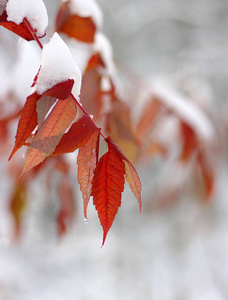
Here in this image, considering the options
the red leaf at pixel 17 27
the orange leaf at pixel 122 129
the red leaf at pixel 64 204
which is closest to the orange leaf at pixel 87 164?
the red leaf at pixel 17 27

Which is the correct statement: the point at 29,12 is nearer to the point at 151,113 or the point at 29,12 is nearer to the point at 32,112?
the point at 32,112

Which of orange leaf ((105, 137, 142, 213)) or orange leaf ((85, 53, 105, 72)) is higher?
orange leaf ((105, 137, 142, 213))

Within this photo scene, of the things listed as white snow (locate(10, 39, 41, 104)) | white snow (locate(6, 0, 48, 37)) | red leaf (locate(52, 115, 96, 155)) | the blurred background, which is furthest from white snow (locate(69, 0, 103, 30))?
the blurred background

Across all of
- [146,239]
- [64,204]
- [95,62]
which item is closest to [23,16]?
[95,62]

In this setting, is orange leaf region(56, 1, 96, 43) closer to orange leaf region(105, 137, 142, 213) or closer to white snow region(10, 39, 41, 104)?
white snow region(10, 39, 41, 104)

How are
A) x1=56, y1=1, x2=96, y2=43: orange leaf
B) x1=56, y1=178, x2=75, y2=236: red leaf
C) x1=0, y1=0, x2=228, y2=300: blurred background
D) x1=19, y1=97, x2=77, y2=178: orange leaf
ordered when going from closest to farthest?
x1=19, y1=97, x2=77, y2=178: orange leaf → x1=56, y1=1, x2=96, y2=43: orange leaf → x1=56, y1=178, x2=75, y2=236: red leaf → x1=0, y1=0, x2=228, y2=300: blurred background

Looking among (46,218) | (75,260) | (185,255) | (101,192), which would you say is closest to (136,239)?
(185,255)

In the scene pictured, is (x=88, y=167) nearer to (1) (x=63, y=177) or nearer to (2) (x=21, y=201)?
(1) (x=63, y=177)
